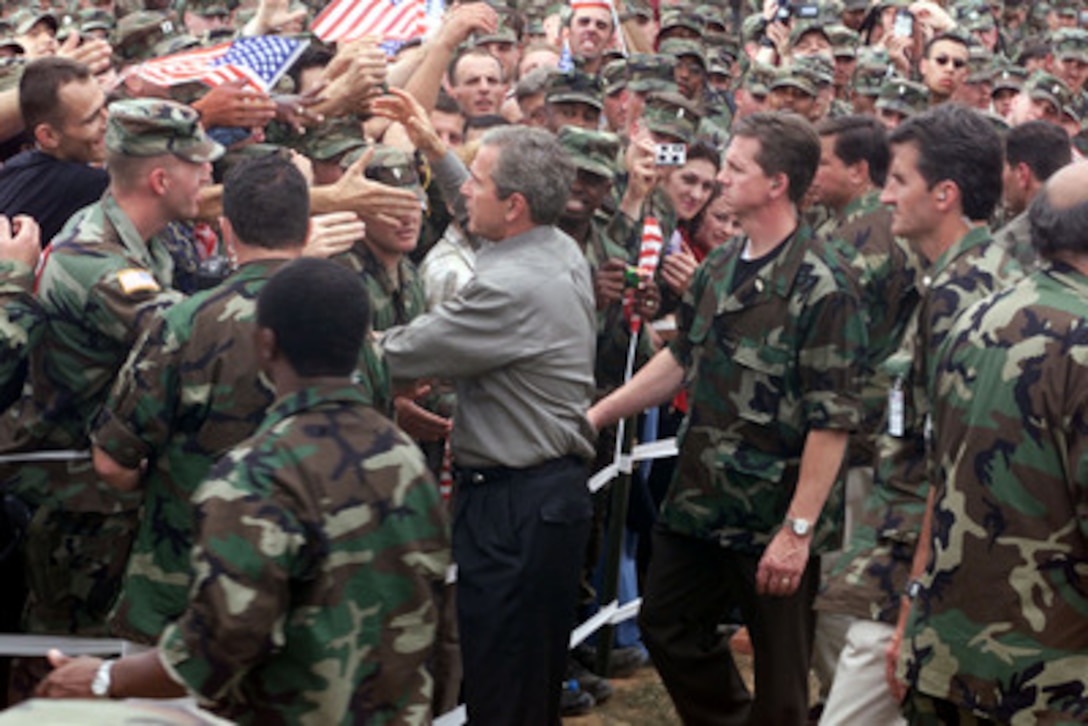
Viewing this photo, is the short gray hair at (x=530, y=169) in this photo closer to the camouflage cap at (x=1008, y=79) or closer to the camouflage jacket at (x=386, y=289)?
the camouflage jacket at (x=386, y=289)

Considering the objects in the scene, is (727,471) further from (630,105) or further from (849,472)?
(630,105)

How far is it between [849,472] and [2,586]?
3.66 m

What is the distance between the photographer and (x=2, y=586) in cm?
614

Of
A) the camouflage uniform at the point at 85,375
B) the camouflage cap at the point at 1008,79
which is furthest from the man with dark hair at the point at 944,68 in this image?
the camouflage uniform at the point at 85,375

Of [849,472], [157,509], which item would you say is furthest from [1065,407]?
[849,472]

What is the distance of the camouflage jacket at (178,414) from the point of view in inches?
197

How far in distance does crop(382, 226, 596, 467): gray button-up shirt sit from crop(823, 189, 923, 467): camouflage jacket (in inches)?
67.4

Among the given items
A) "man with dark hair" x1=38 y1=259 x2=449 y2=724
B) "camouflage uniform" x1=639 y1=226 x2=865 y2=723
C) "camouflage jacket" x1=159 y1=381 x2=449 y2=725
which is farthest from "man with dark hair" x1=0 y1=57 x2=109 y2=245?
"camouflage jacket" x1=159 y1=381 x2=449 y2=725

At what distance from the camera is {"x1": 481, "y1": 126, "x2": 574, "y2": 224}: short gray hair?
6043 mm

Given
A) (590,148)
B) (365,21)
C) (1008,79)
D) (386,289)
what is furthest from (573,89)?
(1008,79)

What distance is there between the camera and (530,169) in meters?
6.05

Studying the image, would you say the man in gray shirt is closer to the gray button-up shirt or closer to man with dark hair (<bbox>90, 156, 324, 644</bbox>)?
the gray button-up shirt

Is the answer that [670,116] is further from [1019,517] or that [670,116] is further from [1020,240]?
[1019,517]

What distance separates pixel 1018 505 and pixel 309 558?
188 centimetres
